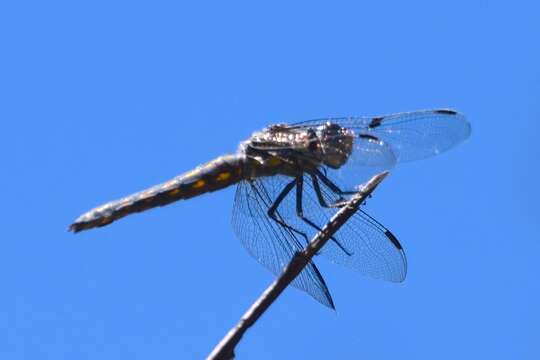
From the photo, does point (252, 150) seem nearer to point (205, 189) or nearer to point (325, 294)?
point (205, 189)

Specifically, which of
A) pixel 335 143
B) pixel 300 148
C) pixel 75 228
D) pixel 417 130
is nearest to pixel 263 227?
pixel 300 148

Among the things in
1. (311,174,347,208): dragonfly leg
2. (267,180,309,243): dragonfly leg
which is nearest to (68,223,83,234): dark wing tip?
(267,180,309,243): dragonfly leg

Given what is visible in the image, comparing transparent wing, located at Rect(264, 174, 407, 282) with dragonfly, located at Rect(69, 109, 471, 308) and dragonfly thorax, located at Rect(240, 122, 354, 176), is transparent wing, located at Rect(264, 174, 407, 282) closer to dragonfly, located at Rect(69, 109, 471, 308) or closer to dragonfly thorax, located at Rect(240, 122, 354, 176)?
dragonfly, located at Rect(69, 109, 471, 308)

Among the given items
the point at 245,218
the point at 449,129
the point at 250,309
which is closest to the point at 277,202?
the point at 245,218

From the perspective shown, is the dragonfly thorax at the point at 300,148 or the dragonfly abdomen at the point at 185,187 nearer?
the dragonfly abdomen at the point at 185,187

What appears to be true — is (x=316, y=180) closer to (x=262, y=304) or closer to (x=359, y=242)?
(x=359, y=242)

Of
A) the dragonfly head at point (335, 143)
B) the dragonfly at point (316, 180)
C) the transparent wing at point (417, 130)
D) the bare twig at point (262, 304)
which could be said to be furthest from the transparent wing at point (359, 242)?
the bare twig at point (262, 304)

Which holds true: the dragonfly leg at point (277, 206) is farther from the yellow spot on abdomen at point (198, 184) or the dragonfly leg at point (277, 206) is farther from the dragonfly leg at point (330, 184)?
the yellow spot on abdomen at point (198, 184)

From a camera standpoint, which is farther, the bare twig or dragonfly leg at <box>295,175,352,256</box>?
dragonfly leg at <box>295,175,352,256</box>
